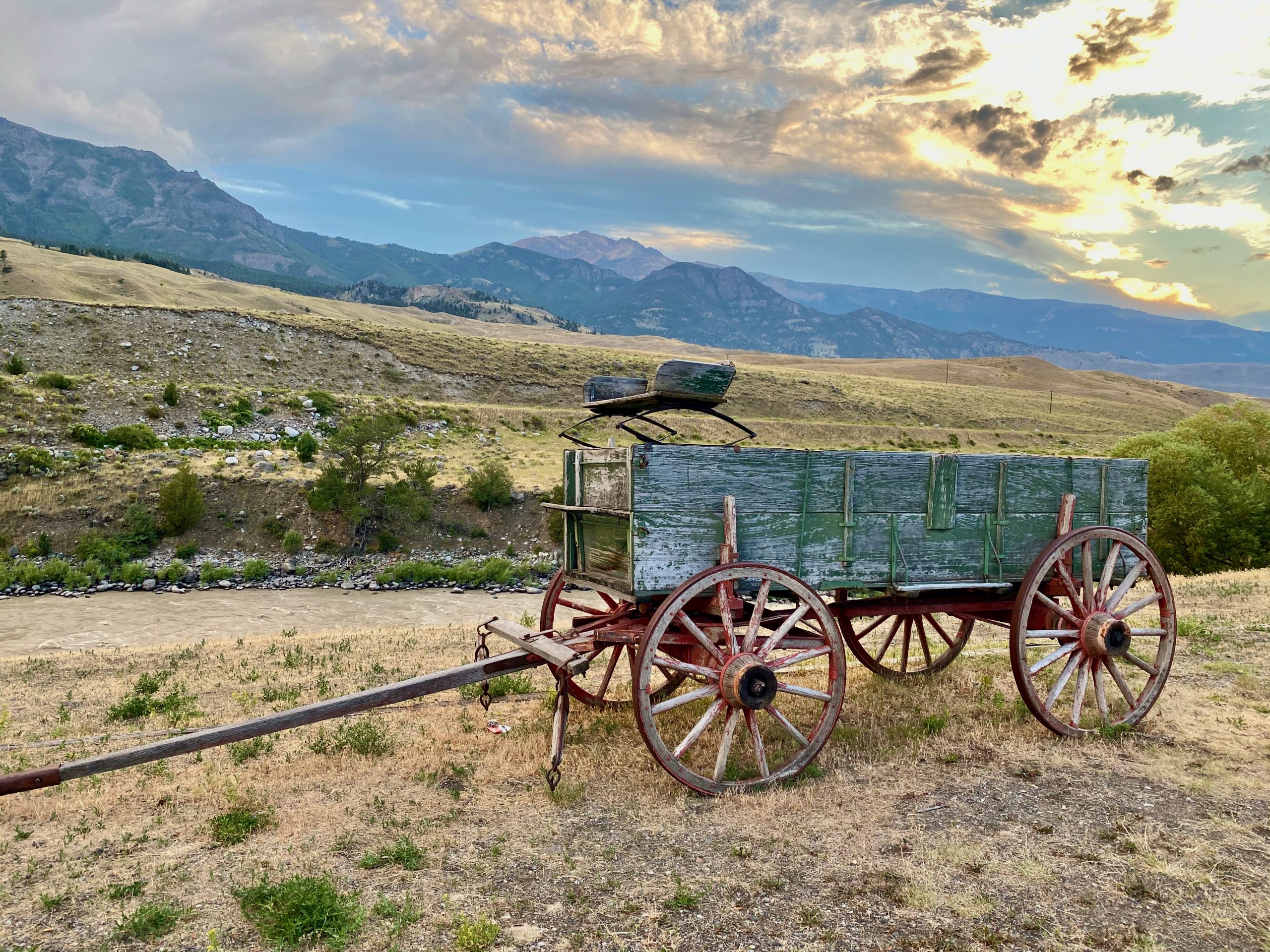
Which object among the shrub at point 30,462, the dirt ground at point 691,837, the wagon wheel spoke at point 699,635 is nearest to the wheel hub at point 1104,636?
the dirt ground at point 691,837

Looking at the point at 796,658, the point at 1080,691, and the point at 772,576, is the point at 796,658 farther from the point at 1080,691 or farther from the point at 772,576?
the point at 1080,691

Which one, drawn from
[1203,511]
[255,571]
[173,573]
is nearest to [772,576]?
[1203,511]

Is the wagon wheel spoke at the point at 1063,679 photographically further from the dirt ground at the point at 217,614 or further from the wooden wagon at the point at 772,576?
the dirt ground at the point at 217,614

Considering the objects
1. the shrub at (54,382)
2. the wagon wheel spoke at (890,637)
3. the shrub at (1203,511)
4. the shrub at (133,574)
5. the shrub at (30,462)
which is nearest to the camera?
the wagon wheel spoke at (890,637)

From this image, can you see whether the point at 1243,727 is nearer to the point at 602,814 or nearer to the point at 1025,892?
the point at 1025,892

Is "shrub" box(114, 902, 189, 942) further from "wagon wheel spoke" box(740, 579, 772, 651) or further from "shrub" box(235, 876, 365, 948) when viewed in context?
"wagon wheel spoke" box(740, 579, 772, 651)

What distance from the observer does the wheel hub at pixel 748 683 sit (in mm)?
5945

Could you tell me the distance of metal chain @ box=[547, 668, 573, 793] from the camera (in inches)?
236

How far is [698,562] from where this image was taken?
6.26 meters

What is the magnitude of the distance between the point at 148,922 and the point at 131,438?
3705 cm

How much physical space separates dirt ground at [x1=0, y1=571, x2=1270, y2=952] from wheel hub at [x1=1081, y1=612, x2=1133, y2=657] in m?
0.84

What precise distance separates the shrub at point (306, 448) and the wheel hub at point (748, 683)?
32.9 m

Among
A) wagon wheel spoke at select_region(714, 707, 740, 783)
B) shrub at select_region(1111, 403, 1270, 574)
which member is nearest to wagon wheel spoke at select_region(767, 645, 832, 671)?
wagon wheel spoke at select_region(714, 707, 740, 783)

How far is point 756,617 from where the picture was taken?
6105mm
